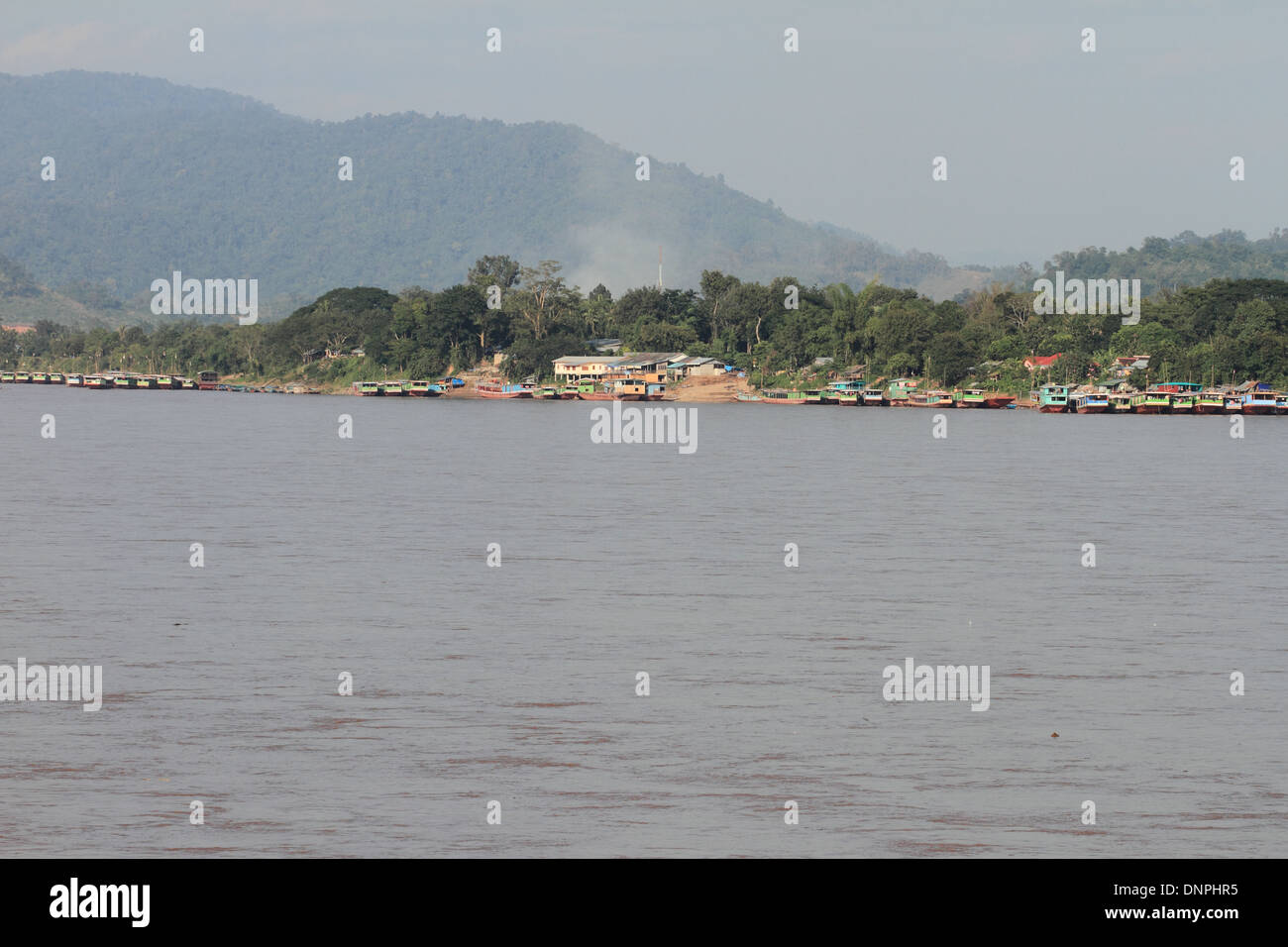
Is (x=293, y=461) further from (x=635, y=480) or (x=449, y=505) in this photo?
(x=449, y=505)

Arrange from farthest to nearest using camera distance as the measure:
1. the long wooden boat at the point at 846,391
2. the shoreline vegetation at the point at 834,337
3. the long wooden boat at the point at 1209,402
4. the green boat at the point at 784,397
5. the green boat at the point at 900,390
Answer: the green boat at the point at 784,397
the long wooden boat at the point at 846,391
the green boat at the point at 900,390
the shoreline vegetation at the point at 834,337
the long wooden boat at the point at 1209,402

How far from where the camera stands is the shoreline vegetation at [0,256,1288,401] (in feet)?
473

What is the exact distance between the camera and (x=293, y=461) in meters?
67.7

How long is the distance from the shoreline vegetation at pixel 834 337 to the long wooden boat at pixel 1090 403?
5.88 metres

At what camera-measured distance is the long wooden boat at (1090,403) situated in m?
139

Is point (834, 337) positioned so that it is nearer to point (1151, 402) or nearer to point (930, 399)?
point (930, 399)

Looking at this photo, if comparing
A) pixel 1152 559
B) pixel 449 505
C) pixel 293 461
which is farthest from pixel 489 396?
pixel 1152 559

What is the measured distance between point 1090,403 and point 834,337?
103 feet

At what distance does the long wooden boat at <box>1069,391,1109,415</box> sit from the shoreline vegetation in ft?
19.3

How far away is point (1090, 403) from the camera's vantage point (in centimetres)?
13925

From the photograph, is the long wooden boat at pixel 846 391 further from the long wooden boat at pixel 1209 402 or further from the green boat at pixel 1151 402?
the long wooden boat at pixel 1209 402
